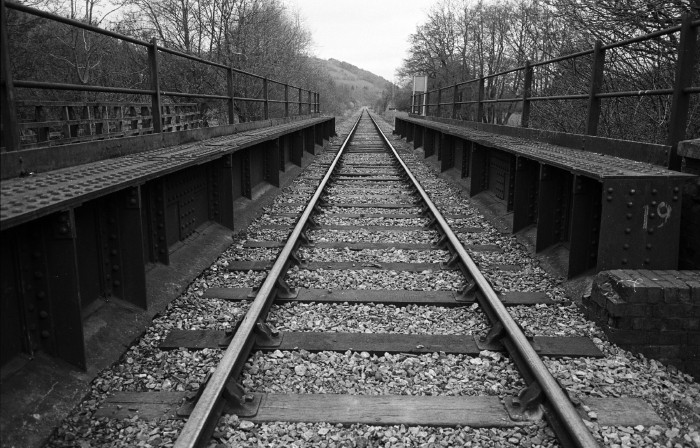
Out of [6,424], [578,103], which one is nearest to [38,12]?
[6,424]

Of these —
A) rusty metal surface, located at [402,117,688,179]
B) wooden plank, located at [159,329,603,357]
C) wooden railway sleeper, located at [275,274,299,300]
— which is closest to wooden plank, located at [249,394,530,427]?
wooden plank, located at [159,329,603,357]

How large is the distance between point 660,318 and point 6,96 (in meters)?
4.20

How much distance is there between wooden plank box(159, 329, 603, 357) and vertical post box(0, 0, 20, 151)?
5.17ft

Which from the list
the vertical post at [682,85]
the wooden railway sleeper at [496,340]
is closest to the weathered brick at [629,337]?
the wooden railway sleeper at [496,340]

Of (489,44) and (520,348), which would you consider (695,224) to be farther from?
(489,44)

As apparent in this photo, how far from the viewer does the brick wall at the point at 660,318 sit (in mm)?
3574

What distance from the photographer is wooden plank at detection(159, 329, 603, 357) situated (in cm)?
365

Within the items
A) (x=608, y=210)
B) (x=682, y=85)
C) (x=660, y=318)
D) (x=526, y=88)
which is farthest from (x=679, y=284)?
(x=526, y=88)

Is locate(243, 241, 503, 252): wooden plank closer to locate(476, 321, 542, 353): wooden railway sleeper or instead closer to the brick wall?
locate(476, 321, 542, 353): wooden railway sleeper

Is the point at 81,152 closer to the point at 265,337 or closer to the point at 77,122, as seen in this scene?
the point at 265,337

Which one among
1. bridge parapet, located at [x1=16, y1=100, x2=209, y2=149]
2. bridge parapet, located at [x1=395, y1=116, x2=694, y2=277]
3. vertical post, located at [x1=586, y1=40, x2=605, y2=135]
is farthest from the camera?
bridge parapet, located at [x1=16, y1=100, x2=209, y2=149]

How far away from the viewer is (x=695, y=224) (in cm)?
416

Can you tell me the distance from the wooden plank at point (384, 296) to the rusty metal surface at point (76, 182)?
1091 millimetres

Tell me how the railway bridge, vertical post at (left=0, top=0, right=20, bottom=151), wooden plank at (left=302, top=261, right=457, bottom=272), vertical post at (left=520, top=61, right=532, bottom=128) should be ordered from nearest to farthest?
the railway bridge, vertical post at (left=0, top=0, right=20, bottom=151), wooden plank at (left=302, top=261, right=457, bottom=272), vertical post at (left=520, top=61, right=532, bottom=128)
